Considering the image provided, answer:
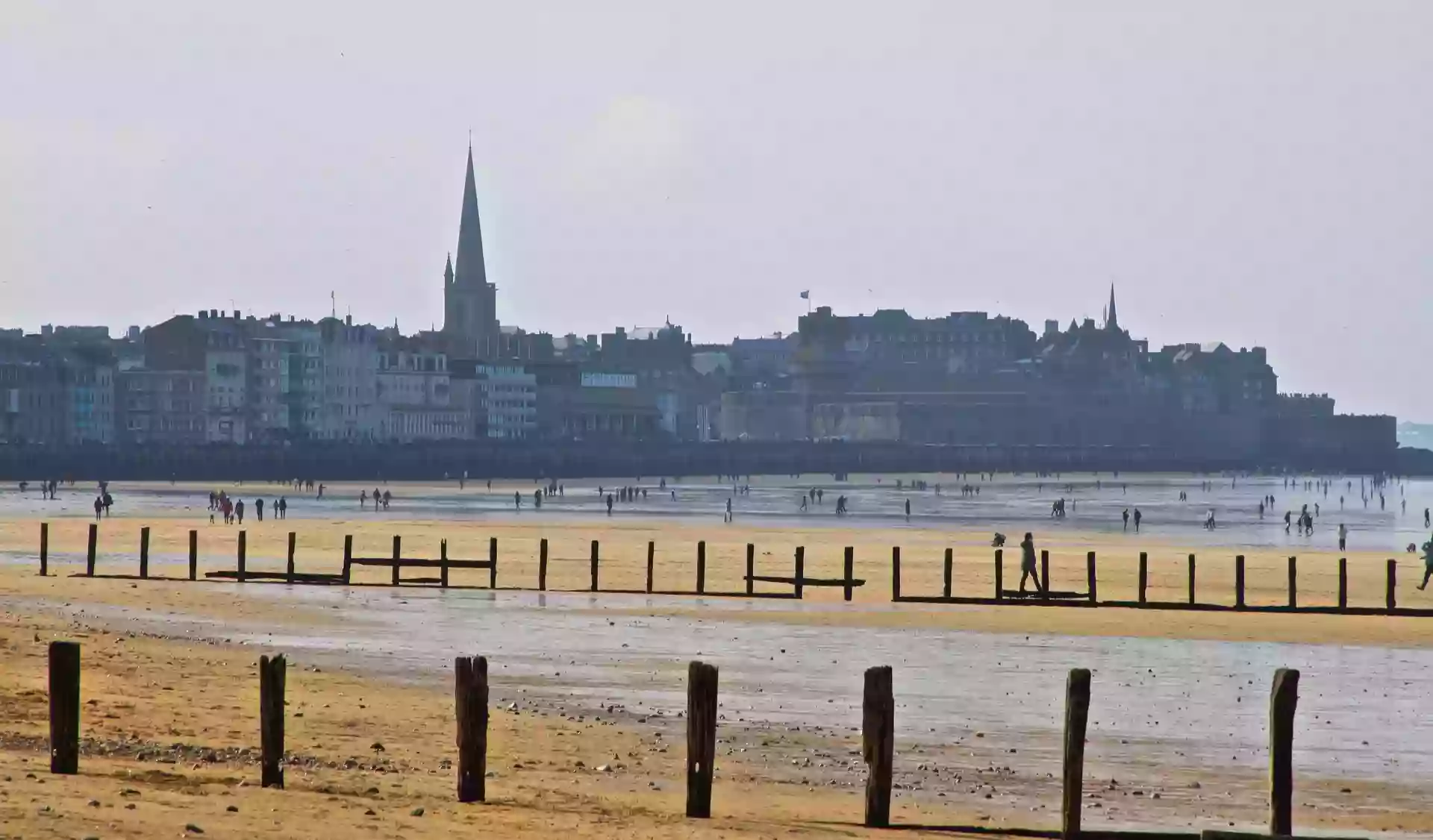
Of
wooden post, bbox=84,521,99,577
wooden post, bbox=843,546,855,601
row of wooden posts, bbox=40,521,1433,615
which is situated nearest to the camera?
row of wooden posts, bbox=40,521,1433,615

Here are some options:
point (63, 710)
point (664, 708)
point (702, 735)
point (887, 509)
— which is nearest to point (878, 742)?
point (702, 735)

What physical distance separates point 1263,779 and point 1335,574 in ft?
131

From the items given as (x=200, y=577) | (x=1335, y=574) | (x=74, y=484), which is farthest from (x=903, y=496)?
(x=200, y=577)

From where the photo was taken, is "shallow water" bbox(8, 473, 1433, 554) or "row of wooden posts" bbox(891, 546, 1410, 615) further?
"shallow water" bbox(8, 473, 1433, 554)

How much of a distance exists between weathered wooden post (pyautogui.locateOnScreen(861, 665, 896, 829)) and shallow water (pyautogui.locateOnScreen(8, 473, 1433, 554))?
65.6 meters

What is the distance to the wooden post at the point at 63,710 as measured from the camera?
16.5 metres

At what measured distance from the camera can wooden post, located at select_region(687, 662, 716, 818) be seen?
52.1 feet

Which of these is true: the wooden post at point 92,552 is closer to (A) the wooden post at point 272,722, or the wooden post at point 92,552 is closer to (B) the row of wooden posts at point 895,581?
(B) the row of wooden posts at point 895,581

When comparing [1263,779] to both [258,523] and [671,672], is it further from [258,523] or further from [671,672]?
[258,523]

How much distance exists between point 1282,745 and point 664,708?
358 inches

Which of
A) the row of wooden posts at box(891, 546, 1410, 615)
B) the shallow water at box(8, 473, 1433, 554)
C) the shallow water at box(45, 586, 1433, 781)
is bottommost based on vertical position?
the shallow water at box(8, 473, 1433, 554)

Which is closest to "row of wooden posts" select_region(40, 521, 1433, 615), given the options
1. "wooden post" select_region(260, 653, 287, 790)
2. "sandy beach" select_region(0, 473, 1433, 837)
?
"sandy beach" select_region(0, 473, 1433, 837)

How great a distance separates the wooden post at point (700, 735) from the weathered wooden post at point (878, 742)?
3.54 feet

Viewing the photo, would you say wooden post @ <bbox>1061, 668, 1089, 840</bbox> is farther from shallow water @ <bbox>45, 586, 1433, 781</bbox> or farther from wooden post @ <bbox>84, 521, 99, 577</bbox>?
wooden post @ <bbox>84, 521, 99, 577</bbox>
